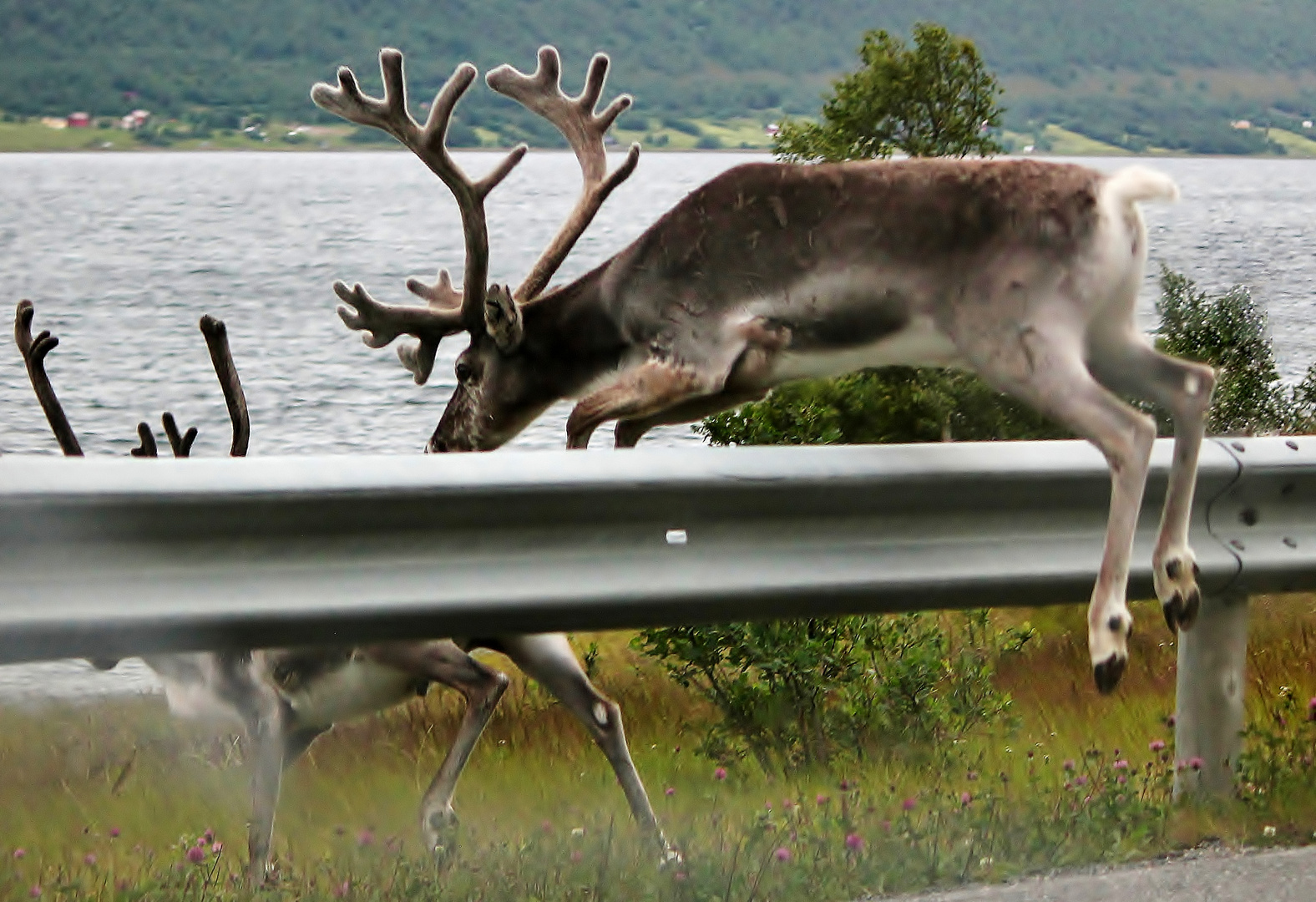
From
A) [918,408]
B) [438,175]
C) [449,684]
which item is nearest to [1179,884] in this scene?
[449,684]

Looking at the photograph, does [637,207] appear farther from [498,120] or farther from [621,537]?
[621,537]

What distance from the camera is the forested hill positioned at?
145 ft

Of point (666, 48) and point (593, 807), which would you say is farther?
point (666, 48)

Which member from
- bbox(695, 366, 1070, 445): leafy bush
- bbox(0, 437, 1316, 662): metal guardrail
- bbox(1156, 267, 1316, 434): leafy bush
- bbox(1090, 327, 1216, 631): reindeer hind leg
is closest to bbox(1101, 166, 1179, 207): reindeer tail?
bbox(1090, 327, 1216, 631): reindeer hind leg

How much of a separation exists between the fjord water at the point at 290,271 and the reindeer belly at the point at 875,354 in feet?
1.67

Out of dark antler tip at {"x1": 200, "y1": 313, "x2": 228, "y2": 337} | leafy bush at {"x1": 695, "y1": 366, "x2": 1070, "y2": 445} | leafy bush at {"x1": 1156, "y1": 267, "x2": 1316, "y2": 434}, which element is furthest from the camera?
leafy bush at {"x1": 1156, "y1": 267, "x2": 1316, "y2": 434}

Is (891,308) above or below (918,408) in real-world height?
above

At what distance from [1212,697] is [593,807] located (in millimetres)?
1488

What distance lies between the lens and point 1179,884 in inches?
157

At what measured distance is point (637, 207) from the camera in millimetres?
54250

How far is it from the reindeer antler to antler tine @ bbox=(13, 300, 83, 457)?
0.72 meters

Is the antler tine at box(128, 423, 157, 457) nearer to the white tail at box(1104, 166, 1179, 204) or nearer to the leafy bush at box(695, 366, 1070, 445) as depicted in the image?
the white tail at box(1104, 166, 1179, 204)

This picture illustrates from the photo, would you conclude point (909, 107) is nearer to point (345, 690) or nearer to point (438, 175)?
point (438, 175)

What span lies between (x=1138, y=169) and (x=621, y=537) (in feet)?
4.33
